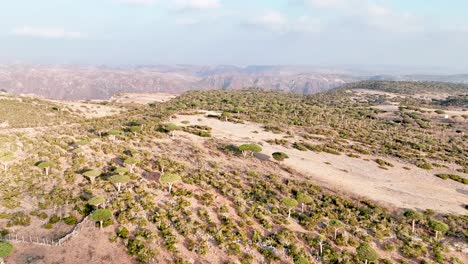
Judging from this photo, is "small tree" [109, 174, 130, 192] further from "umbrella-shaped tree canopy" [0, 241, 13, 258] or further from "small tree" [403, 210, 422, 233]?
"small tree" [403, 210, 422, 233]

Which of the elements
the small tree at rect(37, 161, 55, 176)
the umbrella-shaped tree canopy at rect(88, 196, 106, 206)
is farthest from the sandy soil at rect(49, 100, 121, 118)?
the umbrella-shaped tree canopy at rect(88, 196, 106, 206)

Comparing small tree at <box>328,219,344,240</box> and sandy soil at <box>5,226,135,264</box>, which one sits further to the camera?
small tree at <box>328,219,344,240</box>

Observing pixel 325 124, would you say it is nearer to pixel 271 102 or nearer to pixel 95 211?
pixel 271 102

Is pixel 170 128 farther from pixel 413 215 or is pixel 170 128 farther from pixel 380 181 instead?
pixel 413 215

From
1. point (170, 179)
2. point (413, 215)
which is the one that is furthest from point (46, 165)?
point (413, 215)

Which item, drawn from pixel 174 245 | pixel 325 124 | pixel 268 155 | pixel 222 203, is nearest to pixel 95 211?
pixel 174 245

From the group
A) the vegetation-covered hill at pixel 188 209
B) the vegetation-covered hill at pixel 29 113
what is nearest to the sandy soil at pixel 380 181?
the vegetation-covered hill at pixel 188 209

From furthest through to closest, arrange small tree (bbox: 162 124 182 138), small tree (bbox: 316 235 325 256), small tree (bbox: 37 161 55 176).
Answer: small tree (bbox: 162 124 182 138) → small tree (bbox: 37 161 55 176) → small tree (bbox: 316 235 325 256)
